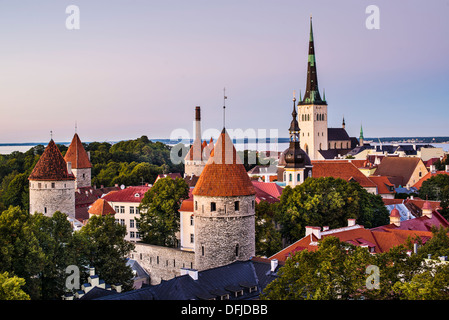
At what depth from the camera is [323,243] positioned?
18.4 metres

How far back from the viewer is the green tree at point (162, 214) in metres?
37.5

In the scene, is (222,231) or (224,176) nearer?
(222,231)

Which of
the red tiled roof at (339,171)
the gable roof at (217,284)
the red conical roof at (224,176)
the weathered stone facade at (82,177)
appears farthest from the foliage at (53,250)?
the red tiled roof at (339,171)

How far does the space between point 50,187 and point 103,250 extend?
51.9 feet

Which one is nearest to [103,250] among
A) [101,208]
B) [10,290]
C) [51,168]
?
[10,290]

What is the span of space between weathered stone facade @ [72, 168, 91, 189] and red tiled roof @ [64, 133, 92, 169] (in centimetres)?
42

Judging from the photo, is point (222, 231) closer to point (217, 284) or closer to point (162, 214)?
point (217, 284)

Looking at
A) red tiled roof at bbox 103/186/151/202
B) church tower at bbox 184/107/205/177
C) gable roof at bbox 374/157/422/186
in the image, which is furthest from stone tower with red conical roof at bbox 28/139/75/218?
gable roof at bbox 374/157/422/186

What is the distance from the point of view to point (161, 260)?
111 ft

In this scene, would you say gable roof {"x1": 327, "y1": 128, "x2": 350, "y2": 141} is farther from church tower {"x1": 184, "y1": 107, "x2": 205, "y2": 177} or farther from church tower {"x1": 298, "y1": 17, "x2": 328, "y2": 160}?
church tower {"x1": 184, "y1": 107, "x2": 205, "y2": 177}

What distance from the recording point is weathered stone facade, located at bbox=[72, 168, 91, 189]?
60.3 metres

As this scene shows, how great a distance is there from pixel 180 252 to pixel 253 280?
8422 mm
